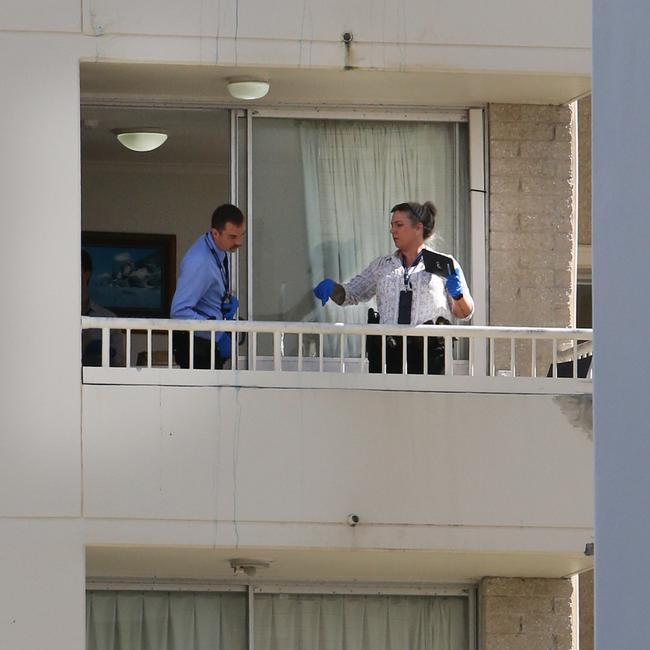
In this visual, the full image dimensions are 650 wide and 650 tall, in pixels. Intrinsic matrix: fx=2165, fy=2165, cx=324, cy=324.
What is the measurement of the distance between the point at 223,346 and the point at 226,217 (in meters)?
0.77

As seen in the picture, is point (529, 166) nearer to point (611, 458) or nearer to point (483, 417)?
point (483, 417)

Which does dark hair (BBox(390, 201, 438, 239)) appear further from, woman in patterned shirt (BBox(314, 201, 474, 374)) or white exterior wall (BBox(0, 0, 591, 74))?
white exterior wall (BBox(0, 0, 591, 74))

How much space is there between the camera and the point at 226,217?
1276 cm

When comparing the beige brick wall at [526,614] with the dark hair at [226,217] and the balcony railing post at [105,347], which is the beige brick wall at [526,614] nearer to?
the dark hair at [226,217]

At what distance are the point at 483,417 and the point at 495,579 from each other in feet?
6.53

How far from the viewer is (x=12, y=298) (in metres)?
12.4

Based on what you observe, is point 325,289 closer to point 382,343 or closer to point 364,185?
point 382,343

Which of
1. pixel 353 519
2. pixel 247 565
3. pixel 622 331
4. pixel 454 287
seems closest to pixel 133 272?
pixel 247 565

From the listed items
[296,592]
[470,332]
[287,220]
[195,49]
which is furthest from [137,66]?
[296,592]

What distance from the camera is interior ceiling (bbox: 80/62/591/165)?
42.3ft

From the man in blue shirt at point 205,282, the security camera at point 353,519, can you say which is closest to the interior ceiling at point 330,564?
the security camera at point 353,519

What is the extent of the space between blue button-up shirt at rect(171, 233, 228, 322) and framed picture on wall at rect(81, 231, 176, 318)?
414 centimetres

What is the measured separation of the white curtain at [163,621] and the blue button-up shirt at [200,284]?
8.08 feet

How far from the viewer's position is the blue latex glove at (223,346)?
12.8 meters
